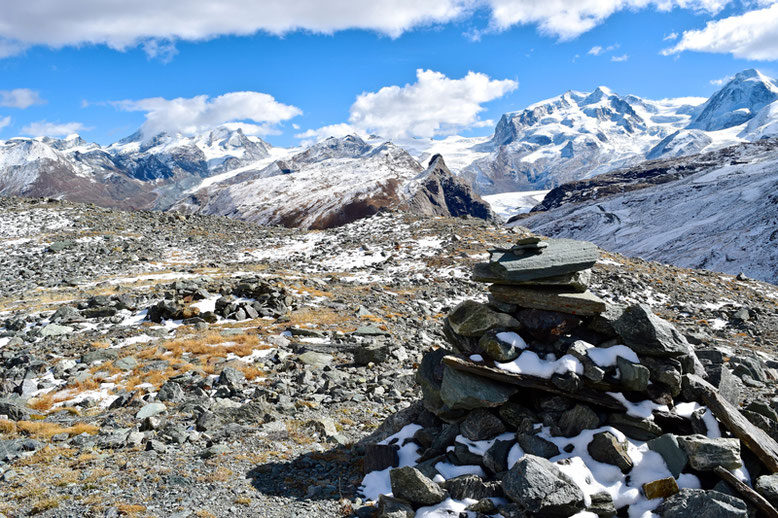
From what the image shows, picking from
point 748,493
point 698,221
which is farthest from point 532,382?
point 698,221

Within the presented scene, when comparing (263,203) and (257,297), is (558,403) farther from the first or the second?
(263,203)

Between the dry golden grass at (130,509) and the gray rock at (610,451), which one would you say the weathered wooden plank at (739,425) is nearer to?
the gray rock at (610,451)

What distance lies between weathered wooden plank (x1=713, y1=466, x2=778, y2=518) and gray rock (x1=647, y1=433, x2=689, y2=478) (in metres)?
0.56

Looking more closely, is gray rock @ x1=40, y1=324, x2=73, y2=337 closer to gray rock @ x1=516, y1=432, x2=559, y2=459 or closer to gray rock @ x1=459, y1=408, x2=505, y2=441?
gray rock @ x1=459, y1=408, x2=505, y2=441

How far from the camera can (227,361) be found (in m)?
18.0

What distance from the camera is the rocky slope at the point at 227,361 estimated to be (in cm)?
973

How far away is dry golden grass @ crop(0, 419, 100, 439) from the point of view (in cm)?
1197

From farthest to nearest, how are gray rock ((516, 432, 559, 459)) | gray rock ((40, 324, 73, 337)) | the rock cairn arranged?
gray rock ((40, 324, 73, 337))
gray rock ((516, 432, 559, 459))
the rock cairn

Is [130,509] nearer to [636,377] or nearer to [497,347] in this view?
[497,347]

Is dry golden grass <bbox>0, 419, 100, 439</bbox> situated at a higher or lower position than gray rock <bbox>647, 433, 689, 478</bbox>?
higher

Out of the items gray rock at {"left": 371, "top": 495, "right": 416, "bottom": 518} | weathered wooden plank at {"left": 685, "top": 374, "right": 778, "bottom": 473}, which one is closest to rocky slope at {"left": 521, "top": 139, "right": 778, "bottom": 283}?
weathered wooden plank at {"left": 685, "top": 374, "right": 778, "bottom": 473}

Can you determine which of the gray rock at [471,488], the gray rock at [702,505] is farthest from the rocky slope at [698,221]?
the gray rock at [471,488]

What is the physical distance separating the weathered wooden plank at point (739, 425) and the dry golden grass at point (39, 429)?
624 inches

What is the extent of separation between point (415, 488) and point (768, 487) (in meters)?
6.59
